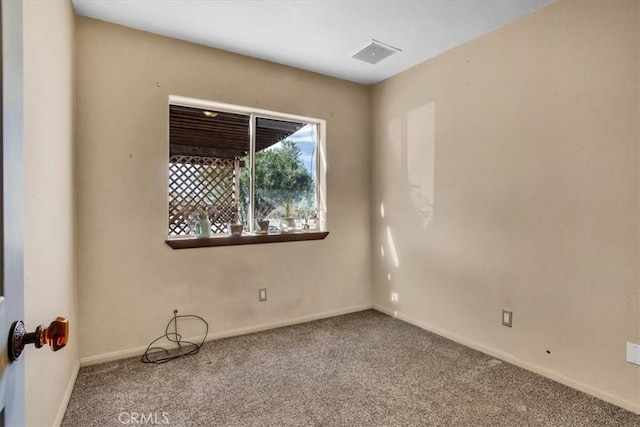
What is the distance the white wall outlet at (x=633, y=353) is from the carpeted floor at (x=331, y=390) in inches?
10.7

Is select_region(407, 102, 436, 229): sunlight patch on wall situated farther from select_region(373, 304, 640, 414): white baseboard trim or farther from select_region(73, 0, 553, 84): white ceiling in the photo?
select_region(373, 304, 640, 414): white baseboard trim

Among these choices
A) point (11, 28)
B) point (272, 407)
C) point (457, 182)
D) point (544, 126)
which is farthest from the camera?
point (457, 182)

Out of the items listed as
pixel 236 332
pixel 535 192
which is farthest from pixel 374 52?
pixel 236 332

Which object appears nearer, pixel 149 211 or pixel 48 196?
pixel 48 196

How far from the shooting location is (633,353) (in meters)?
1.84

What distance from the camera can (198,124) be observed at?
291 cm

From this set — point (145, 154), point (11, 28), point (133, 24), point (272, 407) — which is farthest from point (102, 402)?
point (133, 24)

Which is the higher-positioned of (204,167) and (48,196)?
(204,167)

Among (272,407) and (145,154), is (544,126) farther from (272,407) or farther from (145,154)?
(145,154)

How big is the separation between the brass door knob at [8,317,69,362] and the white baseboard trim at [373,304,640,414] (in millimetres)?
2560

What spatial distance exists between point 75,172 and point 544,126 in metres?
3.05

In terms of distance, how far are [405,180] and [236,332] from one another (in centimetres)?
202

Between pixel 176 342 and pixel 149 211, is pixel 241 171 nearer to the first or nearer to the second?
pixel 149 211

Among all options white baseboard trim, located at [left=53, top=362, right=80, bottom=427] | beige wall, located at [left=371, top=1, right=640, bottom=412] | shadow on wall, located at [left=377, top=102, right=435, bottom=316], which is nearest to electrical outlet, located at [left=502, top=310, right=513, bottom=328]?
beige wall, located at [left=371, top=1, right=640, bottom=412]
